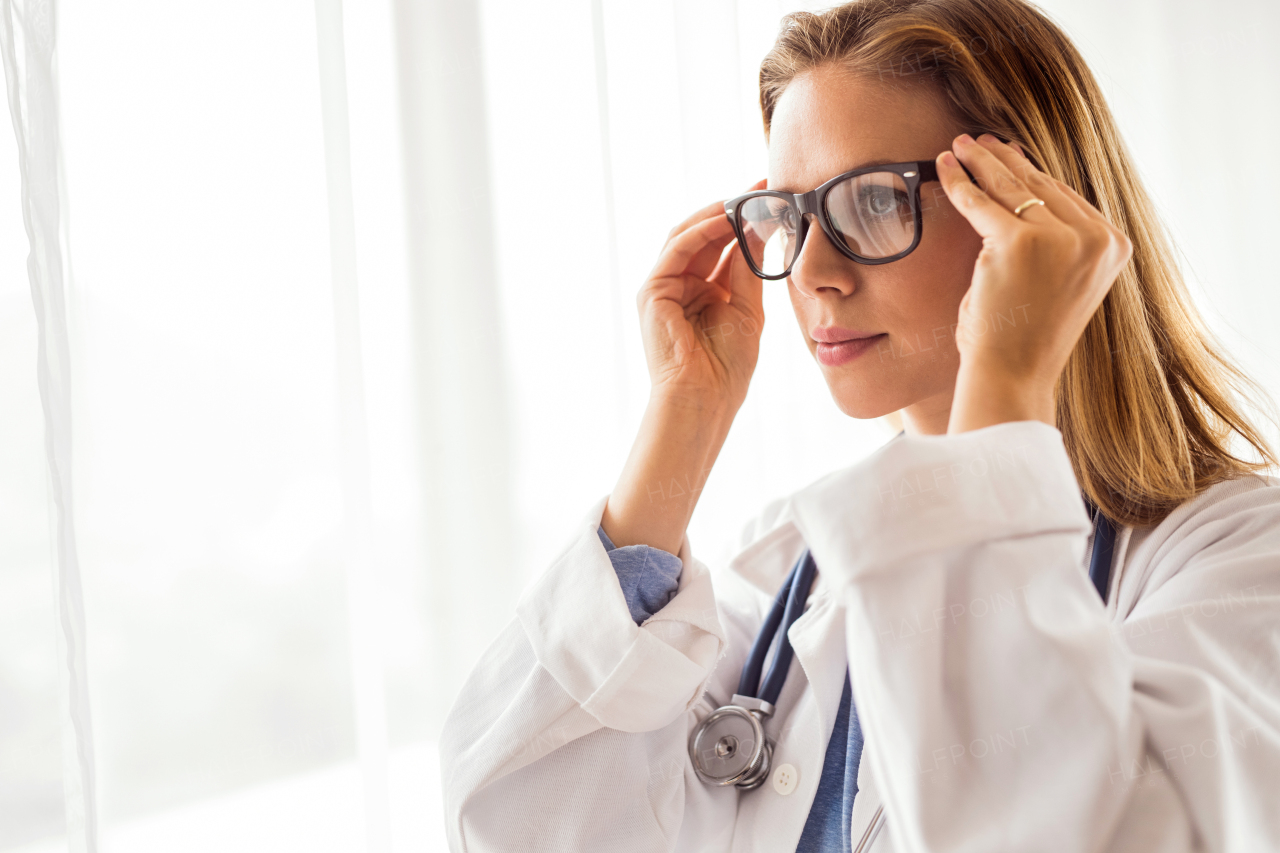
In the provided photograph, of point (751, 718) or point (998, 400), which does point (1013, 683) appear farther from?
point (751, 718)

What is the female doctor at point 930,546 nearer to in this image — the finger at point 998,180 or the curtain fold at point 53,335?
the finger at point 998,180

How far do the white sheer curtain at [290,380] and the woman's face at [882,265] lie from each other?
0.72 metres

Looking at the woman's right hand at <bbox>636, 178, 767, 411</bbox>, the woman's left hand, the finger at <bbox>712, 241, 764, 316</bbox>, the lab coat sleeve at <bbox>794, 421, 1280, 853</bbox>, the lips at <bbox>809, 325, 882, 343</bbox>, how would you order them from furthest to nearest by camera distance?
the finger at <bbox>712, 241, 764, 316</bbox> < the woman's right hand at <bbox>636, 178, 767, 411</bbox> < the lips at <bbox>809, 325, 882, 343</bbox> < the woman's left hand < the lab coat sleeve at <bbox>794, 421, 1280, 853</bbox>

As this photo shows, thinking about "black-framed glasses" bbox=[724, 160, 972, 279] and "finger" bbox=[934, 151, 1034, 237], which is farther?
"black-framed glasses" bbox=[724, 160, 972, 279]

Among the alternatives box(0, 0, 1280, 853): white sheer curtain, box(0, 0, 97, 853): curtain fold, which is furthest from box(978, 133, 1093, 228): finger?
box(0, 0, 97, 853): curtain fold

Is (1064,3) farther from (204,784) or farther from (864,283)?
(204,784)

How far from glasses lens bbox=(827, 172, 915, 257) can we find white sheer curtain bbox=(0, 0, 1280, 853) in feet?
2.61

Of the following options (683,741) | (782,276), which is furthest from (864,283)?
(683,741)

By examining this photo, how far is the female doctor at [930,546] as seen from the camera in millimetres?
741

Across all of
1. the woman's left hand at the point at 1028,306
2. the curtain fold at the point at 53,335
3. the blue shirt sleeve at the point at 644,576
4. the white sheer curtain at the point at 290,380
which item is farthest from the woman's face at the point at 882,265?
the curtain fold at the point at 53,335

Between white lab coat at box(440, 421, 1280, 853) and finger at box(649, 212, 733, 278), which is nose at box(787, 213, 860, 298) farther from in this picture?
white lab coat at box(440, 421, 1280, 853)

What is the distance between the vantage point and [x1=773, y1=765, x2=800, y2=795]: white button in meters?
1.12

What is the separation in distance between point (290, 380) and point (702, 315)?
686mm

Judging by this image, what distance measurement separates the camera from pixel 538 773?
112cm
